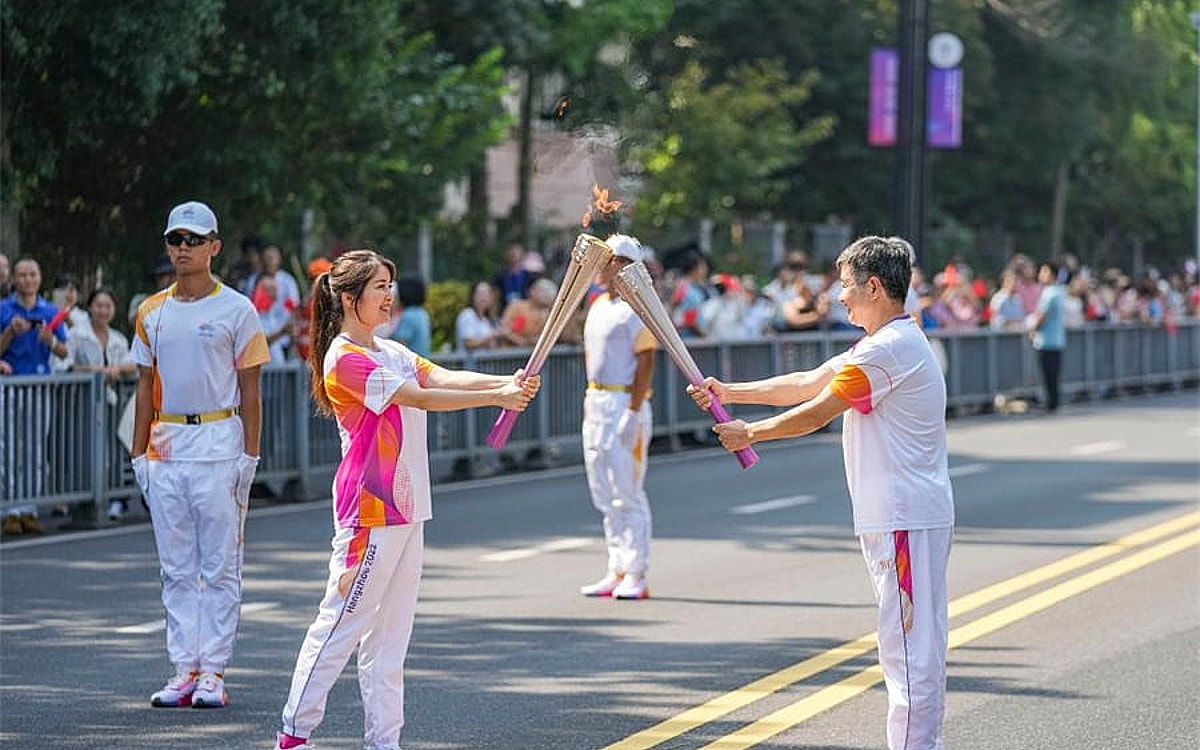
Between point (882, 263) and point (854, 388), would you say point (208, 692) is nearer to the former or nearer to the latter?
point (854, 388)

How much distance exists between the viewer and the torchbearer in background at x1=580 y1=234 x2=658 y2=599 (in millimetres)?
12453

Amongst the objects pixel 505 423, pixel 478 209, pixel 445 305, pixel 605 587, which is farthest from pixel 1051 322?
pixel 505 423

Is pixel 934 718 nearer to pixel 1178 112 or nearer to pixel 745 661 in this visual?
pixel 745 661

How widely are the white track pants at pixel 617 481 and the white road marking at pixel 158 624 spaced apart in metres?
1.89

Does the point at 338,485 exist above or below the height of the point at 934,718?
above

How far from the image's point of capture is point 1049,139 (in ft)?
174

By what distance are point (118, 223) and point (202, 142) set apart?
4.53ft

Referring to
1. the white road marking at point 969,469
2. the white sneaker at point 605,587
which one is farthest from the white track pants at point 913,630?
the white road marking at point 969,469

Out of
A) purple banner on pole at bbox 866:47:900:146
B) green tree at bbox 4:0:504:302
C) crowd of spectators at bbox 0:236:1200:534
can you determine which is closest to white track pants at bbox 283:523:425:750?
crowd of spectators at bbox 0:236:1200:534

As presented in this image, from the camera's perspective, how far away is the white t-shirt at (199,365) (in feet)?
29.7

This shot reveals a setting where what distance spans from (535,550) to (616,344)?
2.56 m

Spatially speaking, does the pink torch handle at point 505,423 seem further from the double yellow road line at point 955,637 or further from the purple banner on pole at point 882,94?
the purple banner on pole at point 882,94

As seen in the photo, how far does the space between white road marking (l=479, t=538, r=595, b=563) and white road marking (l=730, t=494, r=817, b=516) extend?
2182 millimetres

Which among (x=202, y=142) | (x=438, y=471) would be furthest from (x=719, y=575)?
(x=202, y=142)
